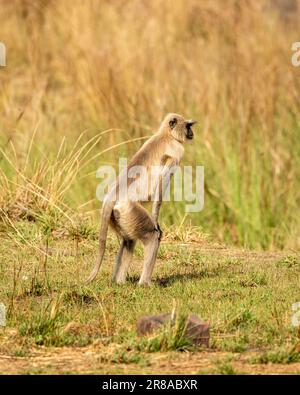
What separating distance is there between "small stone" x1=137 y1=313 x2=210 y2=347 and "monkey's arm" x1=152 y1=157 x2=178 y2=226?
157cm

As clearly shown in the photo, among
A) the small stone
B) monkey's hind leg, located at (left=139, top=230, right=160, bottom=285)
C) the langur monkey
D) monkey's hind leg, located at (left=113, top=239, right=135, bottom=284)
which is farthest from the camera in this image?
monkey's hind leg, located at (left=113, top=239, right=135, bottom=284)

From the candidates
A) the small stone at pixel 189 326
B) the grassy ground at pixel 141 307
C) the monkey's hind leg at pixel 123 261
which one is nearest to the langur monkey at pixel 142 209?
the monkey's hind leg at pixel 123 261

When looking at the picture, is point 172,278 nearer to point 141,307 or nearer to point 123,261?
point 123,261

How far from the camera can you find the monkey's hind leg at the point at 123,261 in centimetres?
789

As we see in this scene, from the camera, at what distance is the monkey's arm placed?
7902 mm

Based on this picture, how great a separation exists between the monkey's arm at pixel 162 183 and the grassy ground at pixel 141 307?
0.59 m

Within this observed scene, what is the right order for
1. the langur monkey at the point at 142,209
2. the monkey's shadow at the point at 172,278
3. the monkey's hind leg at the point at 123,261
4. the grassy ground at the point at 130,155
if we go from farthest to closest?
1. the monkey's shadow at the point at 172,278
2. the monkey's hind leg at the point at 123,261
3. the langur monkey at the point at 142,209
4. the grassy ground at the point at 130,155

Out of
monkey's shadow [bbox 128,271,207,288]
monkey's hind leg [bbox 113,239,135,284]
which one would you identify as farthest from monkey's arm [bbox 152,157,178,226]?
monkey's shadow [bbox 128,271,207,288]

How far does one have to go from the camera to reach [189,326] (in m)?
6.28

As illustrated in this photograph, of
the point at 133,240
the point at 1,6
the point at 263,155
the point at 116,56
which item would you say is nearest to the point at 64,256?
the point at 133,240

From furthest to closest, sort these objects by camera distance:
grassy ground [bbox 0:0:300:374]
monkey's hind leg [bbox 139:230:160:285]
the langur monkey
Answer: monkey's hind leg [bbox 139:230:160:285], the langur monkey, grassy ground [bbox 0:0:300:374]

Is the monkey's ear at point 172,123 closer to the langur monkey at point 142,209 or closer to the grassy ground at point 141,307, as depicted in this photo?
the langur monkey at point 142,209

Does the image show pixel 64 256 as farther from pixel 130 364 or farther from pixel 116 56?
pixel 116 56

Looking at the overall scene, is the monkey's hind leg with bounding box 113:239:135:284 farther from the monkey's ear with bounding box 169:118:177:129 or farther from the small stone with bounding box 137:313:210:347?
the small stone with bounding box 137:313:210:347
